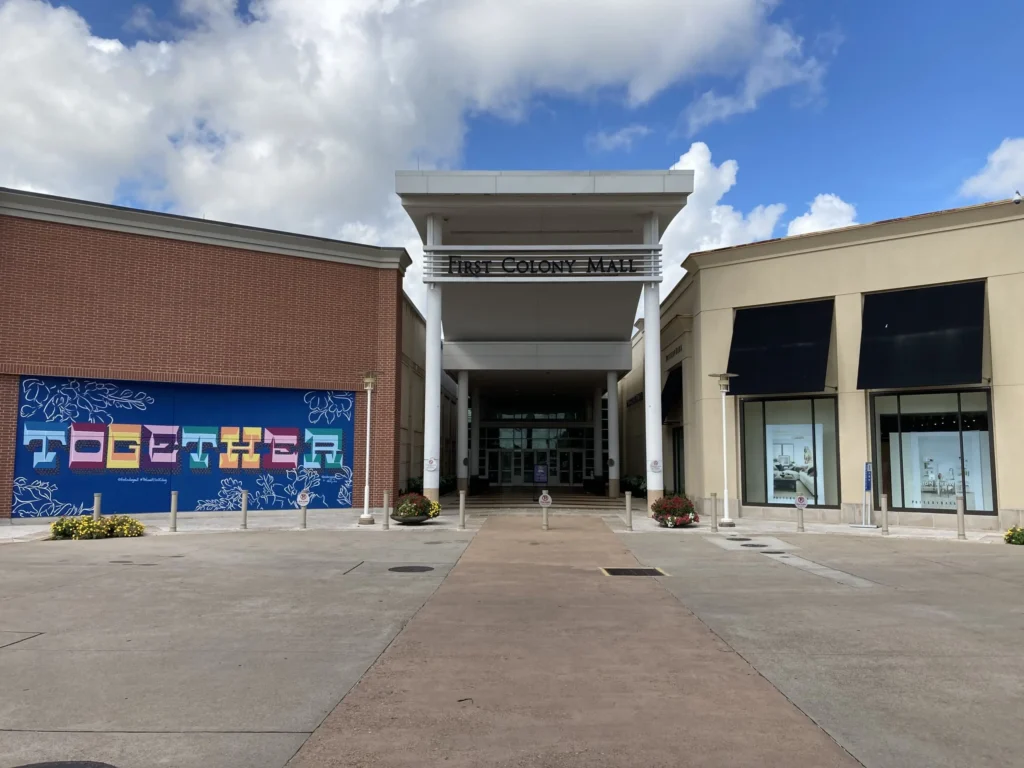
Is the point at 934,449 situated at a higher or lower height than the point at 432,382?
lower

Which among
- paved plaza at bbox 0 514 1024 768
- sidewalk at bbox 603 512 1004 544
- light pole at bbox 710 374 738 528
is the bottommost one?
sidewalk at bbox 603 512 1004 544

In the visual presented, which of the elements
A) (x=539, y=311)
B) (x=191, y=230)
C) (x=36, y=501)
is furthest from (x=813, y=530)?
(x=36, y=501)

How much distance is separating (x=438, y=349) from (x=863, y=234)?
44.2 ft

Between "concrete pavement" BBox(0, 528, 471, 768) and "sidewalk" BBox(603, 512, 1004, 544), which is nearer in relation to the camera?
"concrete pavement" BBox(0, 528, 471, 768)

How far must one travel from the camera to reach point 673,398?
28625mm

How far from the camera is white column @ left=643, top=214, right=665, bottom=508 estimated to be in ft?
77.0

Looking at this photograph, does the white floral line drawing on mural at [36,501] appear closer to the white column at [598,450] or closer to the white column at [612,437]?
the white column at [612,437]

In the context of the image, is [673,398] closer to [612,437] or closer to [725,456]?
[612,437]

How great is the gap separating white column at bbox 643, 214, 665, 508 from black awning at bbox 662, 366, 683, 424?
12.9 ft

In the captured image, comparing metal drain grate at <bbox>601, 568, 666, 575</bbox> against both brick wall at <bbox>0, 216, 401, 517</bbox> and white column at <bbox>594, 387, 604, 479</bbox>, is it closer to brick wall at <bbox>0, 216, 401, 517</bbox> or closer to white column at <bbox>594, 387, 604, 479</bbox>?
brick wall at <bbox>0, 216, 401, 517</bbox>

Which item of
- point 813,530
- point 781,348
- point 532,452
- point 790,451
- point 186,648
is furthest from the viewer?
point 532,452

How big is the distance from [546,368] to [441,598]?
21.8 m

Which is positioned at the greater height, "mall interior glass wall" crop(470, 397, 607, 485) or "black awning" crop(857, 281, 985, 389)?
"black awning" crop(857, 281, 985, 389)

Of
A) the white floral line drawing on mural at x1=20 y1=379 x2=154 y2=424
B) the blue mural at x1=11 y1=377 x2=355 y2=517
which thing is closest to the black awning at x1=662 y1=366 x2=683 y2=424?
the blue mural at x1=11 y1=377 x2=355 y2=517
